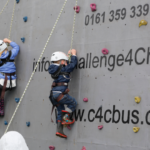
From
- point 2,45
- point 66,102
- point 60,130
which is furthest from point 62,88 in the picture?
point 2,45

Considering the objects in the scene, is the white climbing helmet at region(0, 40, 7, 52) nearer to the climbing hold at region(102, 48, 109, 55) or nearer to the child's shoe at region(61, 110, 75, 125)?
the child's shoe at region(61, 110, 75, 125)

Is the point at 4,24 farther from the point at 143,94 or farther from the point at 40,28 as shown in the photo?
the point at 143,94

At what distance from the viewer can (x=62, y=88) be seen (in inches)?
215

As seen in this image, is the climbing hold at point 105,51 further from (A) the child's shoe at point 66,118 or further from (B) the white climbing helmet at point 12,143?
(B) the white climbing helmet at point 12,143

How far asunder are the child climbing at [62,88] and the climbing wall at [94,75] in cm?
18

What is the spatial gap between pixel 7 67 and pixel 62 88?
1.69 metres

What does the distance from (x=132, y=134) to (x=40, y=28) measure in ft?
9.48

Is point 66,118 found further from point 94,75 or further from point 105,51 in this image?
point 105,51

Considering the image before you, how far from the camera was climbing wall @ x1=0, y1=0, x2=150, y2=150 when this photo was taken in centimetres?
495

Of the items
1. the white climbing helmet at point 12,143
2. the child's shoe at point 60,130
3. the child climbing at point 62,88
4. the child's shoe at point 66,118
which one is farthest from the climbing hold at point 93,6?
the white climbing helmet at point 12,143

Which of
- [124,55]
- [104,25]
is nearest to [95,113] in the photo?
[124,55]

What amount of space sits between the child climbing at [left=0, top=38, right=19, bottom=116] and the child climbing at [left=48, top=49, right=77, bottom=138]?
4.65 feet

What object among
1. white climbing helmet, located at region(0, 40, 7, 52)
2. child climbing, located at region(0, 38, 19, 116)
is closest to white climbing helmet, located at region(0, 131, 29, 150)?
child climbing, located at region(0, 38, 19, 116)

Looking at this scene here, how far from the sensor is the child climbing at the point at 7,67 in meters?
6.57
